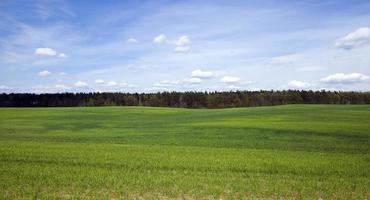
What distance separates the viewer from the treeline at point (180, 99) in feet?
444

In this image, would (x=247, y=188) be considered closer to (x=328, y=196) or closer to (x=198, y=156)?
(x=328, y=196)

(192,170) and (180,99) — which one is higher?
(180,99)

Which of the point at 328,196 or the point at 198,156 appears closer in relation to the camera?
the point at 328,196

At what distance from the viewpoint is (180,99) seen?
14062cm

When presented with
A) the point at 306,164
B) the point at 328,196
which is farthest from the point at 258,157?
the point at 328,196

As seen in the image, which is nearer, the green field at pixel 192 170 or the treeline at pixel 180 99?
the green field at pixel 192 170

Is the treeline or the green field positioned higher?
the treeline

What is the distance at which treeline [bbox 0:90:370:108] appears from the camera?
444 feet

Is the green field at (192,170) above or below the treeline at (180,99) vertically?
below

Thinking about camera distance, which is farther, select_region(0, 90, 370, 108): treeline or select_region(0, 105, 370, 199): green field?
select_region(0, 90, 370, 108): treeline

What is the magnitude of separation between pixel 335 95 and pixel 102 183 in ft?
414

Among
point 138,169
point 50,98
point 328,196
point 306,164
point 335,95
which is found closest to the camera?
point 328,196

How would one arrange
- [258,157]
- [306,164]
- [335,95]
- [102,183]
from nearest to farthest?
[102,183] < [306,164] < [258,157] < [335,95]

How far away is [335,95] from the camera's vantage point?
13212 centimetres
